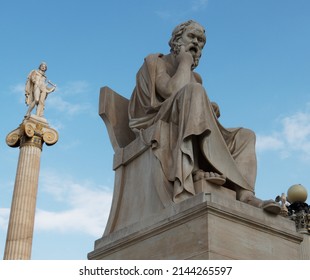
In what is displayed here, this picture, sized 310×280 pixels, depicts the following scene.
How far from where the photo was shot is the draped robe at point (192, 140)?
692cm

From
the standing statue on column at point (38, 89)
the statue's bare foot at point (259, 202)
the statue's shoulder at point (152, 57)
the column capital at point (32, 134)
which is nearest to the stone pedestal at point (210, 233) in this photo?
the statue's bare foot at point (259, 202)

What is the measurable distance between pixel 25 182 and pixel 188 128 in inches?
614

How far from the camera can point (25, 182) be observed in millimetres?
21766

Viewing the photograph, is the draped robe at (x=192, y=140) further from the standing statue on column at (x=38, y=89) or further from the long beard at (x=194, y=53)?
the standing statue on column at (x=38, y=89)

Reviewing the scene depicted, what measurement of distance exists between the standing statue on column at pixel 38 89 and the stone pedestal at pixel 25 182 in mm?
895

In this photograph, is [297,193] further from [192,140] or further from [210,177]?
[210,177]

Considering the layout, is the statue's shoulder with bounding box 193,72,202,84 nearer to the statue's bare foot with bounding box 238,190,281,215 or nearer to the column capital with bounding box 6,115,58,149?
the statue's bare foot with bounding box 238,190,281,215

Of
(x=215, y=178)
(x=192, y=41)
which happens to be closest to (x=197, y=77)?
(x=192, y=41)

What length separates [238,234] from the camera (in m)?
6.54

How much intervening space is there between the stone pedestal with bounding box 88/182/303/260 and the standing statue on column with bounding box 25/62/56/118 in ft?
58.8

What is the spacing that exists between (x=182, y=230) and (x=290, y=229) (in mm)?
1322

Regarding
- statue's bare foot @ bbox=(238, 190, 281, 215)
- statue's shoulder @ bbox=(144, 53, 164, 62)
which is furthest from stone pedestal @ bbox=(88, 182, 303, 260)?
statue's shoulder @ bbox=(144, 53, 164, 62)

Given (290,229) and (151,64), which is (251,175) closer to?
(290,229)
